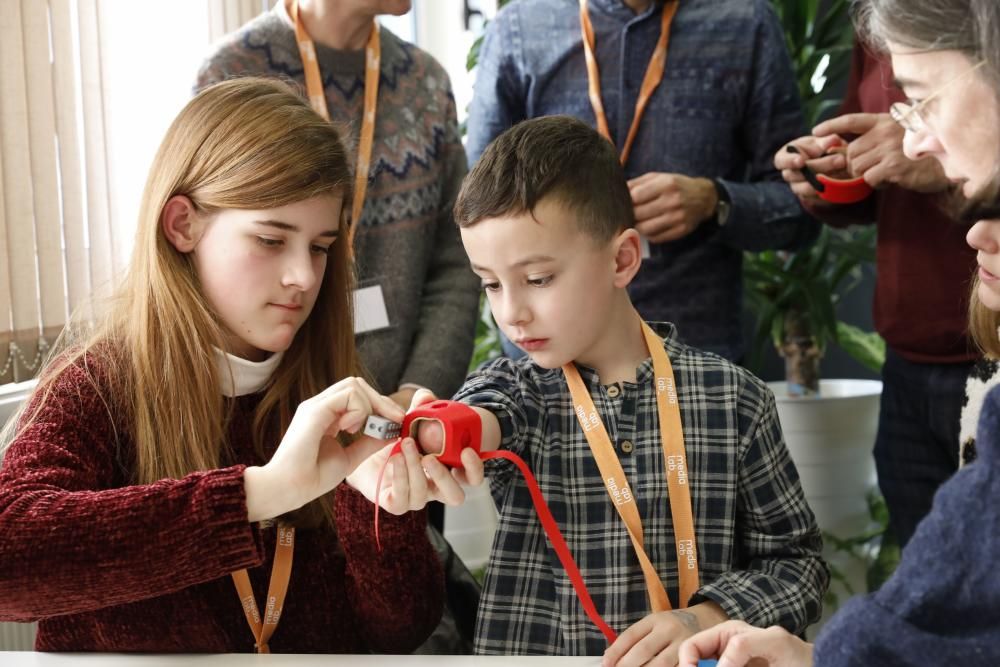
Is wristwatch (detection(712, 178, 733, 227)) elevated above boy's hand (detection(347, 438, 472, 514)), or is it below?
above

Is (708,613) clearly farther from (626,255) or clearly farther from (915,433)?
(915,433)

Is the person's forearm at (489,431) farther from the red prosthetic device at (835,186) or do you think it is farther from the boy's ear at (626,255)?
the red prosthetic device at (835,186)

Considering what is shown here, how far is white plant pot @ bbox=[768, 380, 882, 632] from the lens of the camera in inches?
120

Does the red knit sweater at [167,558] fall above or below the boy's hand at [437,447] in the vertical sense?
below

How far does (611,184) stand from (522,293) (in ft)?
0.78

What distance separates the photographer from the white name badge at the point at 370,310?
198 cm

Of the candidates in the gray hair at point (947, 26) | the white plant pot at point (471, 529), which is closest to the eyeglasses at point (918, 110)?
the gray hair at point (947, 26)

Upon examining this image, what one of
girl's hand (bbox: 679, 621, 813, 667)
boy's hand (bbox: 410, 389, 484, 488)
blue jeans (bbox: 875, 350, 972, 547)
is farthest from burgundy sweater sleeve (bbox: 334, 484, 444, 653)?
blue jeans (bbox: 875, 350, 972, 547)

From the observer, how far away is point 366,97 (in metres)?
2.03

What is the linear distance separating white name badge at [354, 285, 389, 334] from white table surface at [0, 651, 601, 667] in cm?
85

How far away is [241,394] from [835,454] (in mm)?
2042

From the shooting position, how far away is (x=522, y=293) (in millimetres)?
1446

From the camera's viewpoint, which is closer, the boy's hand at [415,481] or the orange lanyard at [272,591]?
the boy's hand at [415,481]

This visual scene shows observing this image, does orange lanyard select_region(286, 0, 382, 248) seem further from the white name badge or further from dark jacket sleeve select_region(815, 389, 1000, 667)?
dark jacket sleeve select_region(815, 389, 1000, 667)
